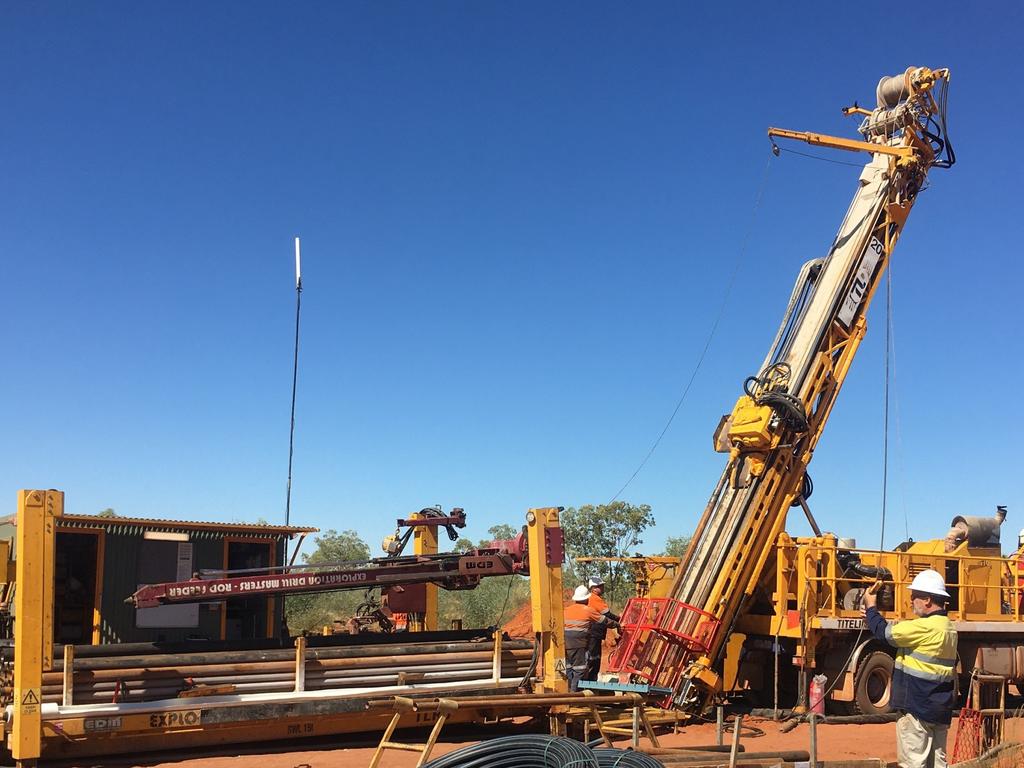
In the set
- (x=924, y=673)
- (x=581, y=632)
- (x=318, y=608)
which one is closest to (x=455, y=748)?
(x=581, y=632)

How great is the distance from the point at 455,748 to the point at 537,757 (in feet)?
13.6

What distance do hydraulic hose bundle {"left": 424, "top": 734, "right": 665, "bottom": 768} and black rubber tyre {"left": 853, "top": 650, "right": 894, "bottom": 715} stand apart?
7658 millimetres

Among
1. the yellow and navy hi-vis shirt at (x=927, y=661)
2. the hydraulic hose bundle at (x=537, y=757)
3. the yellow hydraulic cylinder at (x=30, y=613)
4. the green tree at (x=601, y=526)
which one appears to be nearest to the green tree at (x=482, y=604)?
the green tree at (x=601, y=526)

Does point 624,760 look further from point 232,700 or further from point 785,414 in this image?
point 785,414

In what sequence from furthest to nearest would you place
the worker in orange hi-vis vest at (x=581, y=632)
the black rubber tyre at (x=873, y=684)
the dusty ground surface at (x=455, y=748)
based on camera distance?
1. the black rubber tyre at (x=873, y=684)
2. the worker in orange hi-vis vest at (x=581, y=632)
3. the dusty ground surface at (x=455, y=748)

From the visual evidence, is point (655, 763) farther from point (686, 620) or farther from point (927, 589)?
point (686, 620)

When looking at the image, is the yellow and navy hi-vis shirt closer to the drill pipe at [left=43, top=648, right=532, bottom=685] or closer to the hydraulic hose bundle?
the hydraulic hose bundle

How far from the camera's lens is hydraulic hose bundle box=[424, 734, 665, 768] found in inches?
257

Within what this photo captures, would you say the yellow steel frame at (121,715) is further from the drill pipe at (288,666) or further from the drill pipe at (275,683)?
the drill pipe at (288,666)

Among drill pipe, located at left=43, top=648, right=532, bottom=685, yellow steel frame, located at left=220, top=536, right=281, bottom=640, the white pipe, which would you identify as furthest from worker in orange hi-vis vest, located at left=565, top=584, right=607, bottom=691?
yellow steel frame, located at left=220, top=536, right=281, bottom=640

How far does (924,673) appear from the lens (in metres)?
7.38

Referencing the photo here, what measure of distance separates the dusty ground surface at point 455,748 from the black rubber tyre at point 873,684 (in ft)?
1.31

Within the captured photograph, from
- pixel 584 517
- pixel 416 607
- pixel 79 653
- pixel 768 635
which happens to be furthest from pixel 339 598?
pixel 79 653

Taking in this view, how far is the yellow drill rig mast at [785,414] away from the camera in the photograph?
42.0 ft
